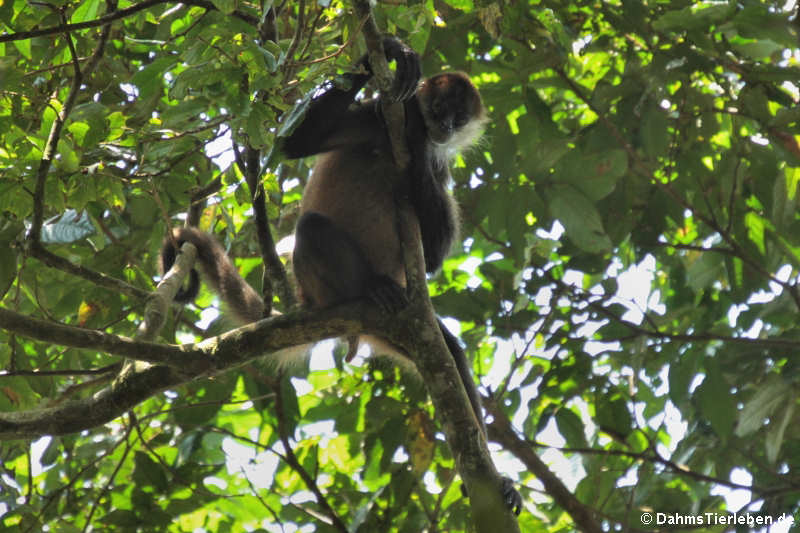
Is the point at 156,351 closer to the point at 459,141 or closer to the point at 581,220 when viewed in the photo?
the point at 581,220

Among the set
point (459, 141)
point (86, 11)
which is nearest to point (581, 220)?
point (459, 141)

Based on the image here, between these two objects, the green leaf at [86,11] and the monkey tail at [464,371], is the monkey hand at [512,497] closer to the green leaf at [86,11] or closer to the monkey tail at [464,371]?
the monkey tail at [464,371]

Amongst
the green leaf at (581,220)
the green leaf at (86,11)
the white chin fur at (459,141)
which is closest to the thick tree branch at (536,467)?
the green leaf at (581,220)

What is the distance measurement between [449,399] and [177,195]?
1858mm

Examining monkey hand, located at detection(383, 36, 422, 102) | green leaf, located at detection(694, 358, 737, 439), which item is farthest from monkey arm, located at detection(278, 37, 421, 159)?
green leaf, located at detection(694, 358, 737, 439)

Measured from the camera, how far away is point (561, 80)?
4973 millimetres

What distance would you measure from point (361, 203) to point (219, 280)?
946mm

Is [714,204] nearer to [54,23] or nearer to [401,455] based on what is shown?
[401,455]

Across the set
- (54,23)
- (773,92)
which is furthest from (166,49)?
(773,92)

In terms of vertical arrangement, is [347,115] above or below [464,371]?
above

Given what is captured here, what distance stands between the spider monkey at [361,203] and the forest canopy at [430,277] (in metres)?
0.21

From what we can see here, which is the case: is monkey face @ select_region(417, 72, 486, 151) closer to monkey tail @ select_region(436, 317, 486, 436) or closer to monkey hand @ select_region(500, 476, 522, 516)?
monkey tail @ select_region(436, 317, 486, 436)

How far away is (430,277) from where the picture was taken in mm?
5160

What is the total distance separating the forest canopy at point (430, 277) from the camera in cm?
332
